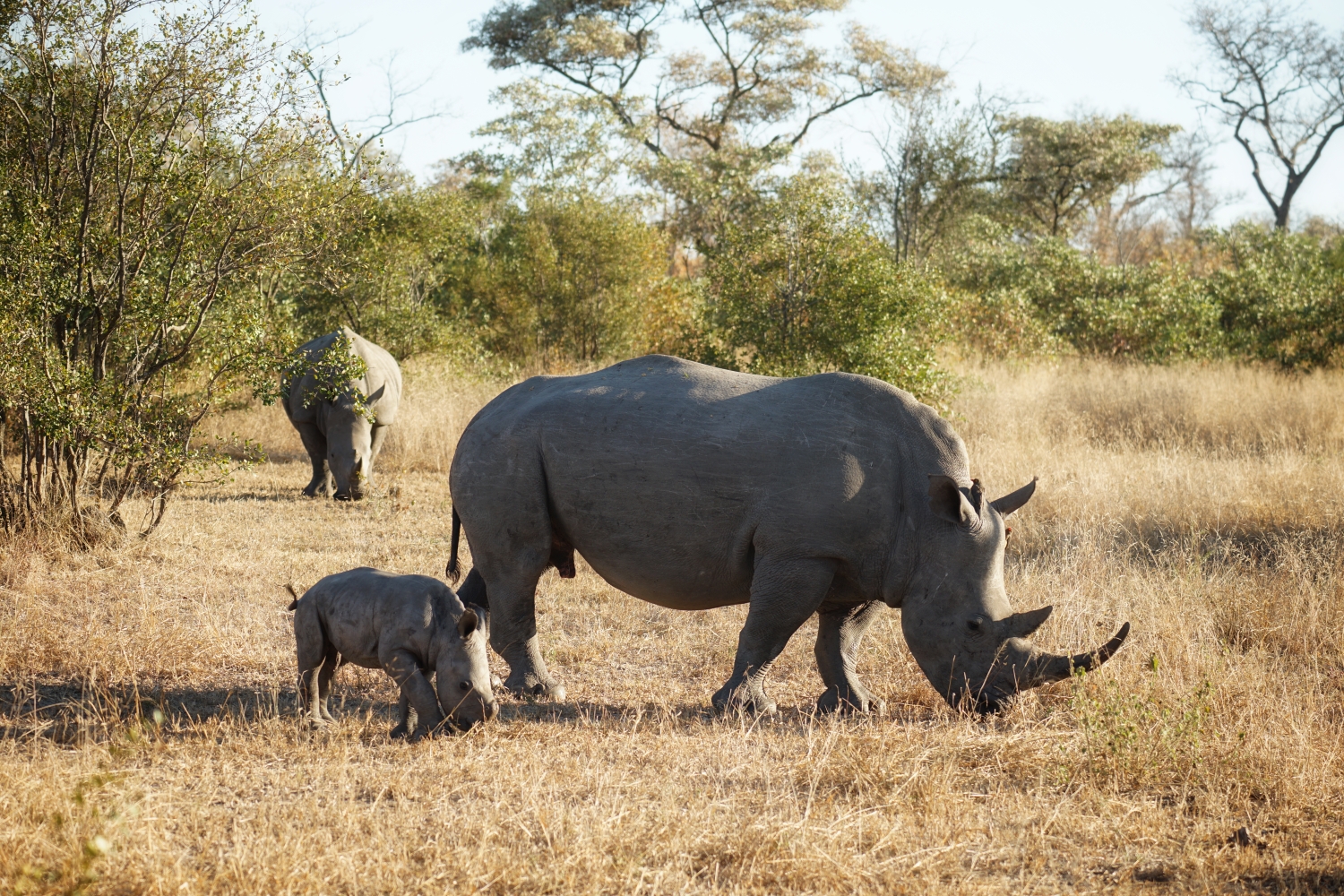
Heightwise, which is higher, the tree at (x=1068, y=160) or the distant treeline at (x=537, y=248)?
the tree at (x=1068, y=160)

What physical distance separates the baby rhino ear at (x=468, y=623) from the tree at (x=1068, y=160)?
32599mm

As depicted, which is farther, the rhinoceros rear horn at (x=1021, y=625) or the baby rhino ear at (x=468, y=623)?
the rhinoceros rear horn at (x=1021, y=625)

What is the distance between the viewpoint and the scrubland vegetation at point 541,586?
4.01 m

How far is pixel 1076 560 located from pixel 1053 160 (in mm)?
30331

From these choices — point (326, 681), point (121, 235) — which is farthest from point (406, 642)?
point (121, 235)

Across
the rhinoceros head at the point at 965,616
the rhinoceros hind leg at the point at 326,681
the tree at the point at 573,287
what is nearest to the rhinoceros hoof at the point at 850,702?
the rhinoceros head at the point at 965,616

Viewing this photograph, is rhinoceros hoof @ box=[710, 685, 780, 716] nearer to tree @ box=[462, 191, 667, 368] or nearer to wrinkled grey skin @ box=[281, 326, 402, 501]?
wrinkled grey skin @ box=[281, 326, 402, 501]

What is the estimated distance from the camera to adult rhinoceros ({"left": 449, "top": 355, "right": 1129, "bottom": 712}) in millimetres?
5469

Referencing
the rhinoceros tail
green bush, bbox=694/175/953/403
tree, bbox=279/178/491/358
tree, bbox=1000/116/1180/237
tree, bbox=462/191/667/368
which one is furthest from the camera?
tree, bbox=1000/116/1180/237

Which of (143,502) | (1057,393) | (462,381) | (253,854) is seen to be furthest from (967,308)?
(253,854)

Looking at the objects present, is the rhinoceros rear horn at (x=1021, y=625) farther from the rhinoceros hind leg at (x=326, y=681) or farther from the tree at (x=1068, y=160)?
the tree at (x=1068, y=160)

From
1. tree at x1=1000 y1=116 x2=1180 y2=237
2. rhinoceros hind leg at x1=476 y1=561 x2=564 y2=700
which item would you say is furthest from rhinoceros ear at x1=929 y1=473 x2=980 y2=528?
tree at x1=1000 y1=116 x2=1180 y2=237

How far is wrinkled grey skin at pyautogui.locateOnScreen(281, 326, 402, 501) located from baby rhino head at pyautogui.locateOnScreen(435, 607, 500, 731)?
7283mm

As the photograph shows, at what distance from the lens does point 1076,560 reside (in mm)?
8188
